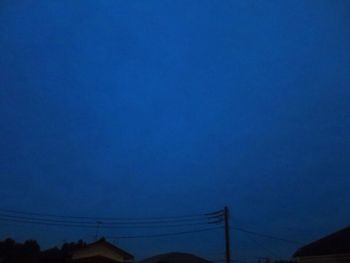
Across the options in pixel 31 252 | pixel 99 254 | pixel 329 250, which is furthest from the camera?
pixel 31 252

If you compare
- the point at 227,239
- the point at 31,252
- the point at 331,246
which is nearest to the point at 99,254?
the point at 227,239

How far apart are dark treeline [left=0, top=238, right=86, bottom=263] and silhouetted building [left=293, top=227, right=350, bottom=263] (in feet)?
84.1

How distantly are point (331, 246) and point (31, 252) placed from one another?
55590 mm

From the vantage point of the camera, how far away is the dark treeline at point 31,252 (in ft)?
131

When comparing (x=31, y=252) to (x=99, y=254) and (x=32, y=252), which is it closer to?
(x=32, y=252)

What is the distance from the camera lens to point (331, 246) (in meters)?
22.7

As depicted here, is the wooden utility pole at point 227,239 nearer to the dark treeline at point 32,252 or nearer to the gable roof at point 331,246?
the gable roof at point 331,246

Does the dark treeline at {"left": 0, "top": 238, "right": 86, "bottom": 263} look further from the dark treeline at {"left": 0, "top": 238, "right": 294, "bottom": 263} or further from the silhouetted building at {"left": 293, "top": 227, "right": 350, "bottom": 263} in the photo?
the silhouetted building at {"left": 293, "top": 227, "right": 350, "bottom": 263}

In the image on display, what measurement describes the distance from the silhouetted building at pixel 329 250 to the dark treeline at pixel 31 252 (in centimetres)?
2565

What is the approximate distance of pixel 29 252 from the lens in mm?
63781

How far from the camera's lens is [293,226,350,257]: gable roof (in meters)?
21.8

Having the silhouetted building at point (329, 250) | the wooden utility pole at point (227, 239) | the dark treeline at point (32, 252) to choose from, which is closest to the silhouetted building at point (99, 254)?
the dark treeline at point (32, 252)

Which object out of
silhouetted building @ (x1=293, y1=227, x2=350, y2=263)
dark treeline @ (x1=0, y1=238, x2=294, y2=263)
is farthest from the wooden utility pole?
dark treeline @ (x1=0, y1=238, x2=294, y2=263)

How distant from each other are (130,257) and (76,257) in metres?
5.97
